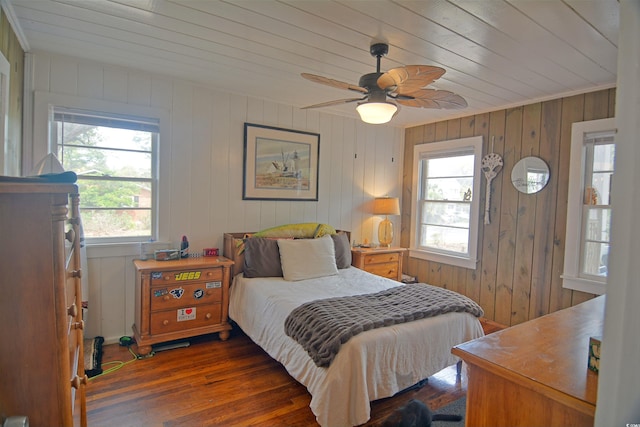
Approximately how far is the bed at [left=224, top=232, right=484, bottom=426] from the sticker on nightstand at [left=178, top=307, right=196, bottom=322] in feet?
1.11

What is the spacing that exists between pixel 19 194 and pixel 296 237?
285 cm

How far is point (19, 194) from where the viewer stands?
96 centimetres

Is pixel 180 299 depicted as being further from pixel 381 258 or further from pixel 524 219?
pixel 524 219

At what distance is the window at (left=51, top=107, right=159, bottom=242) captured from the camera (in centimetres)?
281

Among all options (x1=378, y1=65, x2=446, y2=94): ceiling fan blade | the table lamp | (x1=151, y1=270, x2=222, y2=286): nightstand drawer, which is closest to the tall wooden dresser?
(x1=378, y1=65, x2=446, y2=94): ceiling fan blade

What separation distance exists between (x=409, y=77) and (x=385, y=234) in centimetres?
276

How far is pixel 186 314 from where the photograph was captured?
9.64 feet

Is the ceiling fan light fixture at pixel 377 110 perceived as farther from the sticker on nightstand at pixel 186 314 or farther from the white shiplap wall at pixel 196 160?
the sticker on nightstand at pixel 186 314

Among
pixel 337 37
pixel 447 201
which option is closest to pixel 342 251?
pixel 447 201

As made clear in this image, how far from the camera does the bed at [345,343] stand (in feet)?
6.16

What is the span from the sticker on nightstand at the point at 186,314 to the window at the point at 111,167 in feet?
2.57

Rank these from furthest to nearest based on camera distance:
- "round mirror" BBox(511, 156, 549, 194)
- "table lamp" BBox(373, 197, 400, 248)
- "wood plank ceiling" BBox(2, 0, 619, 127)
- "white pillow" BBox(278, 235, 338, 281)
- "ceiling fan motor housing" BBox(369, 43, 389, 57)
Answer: "table lamp" BBox(373, 197, 400, 248) < "round mirror" BBox(511, 156, 549, 194) < "white pillow" BBox(278, 235, 338, 281) < "ceiling fan motor housing" BBox(369, 43, 389, 57) < "wood plank ceiling" BBox(2, 0, 619, 127)

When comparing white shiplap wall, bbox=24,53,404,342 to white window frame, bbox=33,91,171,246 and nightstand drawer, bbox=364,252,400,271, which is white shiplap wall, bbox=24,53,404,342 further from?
nightstand drawer, bbox=364,252,400,271

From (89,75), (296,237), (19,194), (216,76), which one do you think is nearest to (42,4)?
(89,75)
